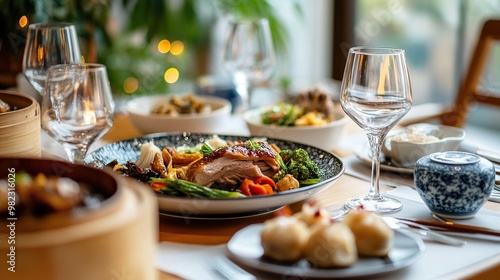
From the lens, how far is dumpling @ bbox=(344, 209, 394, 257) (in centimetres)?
96

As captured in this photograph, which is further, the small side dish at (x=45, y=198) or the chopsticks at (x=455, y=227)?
the chopsticks at (x=455, y=227)

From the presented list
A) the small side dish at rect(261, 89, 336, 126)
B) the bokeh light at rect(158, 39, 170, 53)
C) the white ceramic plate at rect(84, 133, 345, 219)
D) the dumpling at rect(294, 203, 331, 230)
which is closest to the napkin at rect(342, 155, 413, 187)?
the white ceramic plate at rect(84, 133, 345, 219)

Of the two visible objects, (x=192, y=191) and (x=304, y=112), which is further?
(x=304, y=112)

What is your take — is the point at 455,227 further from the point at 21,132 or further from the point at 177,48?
the point at 177,48

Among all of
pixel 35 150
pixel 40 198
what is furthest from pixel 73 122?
pixel 40 198

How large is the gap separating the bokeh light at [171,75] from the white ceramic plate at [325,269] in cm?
278

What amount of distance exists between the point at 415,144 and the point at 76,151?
2.38ft

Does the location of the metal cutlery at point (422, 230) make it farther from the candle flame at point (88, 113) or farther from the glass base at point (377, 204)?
the candle flame at point (88, 113)

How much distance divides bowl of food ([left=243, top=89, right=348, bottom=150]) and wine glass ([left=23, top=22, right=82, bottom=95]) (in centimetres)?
Answer: 49

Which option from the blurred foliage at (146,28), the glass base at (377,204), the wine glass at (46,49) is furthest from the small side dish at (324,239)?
the blurred foliage at (146,28)

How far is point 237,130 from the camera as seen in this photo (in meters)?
2.00

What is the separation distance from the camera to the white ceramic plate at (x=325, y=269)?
92 centimetres

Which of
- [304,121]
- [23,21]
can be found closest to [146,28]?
[23,21]

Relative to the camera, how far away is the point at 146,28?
3.40 m
